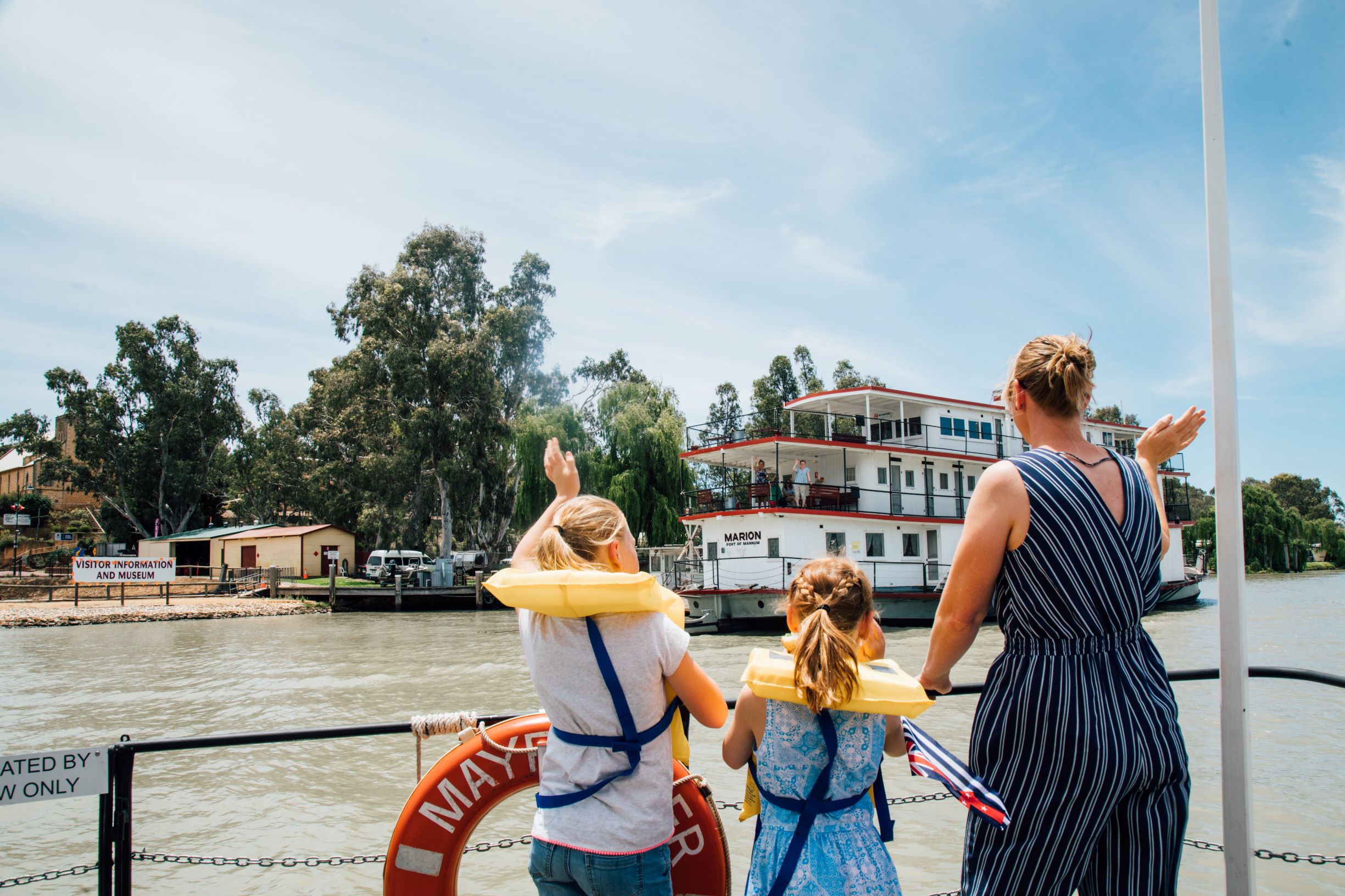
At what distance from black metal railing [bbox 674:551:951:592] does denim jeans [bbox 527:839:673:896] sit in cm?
1800

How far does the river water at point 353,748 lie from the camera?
22.2ft

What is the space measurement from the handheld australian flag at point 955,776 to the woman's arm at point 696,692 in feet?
1.45

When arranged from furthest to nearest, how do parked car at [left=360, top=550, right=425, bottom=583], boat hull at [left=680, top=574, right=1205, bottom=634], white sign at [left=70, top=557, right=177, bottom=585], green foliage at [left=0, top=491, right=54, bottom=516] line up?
green foliage at [left=0, top=491, right=54, bottom=516]
parked car at [left=360, top=550, right=425, bottom=583]
white sign at [left=70, top=557, right=177, bottom=585]
boat hull at [left=680, top=574, right=1205, bottom=634]

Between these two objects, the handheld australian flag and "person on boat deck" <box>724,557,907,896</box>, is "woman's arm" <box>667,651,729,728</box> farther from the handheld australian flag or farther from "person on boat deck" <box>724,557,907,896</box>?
the handheld australian flag

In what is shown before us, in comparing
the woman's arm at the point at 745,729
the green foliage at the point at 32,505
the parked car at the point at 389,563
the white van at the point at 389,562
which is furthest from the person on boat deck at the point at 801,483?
the green foliage at the point at 32,505

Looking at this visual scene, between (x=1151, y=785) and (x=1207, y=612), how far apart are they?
103ft

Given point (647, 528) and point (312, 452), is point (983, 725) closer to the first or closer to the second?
point (647, 528)

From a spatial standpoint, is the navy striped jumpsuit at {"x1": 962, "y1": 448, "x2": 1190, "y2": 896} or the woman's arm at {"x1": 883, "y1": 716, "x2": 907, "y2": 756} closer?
the navy striped jumpsuit at {"x1": 962, "y1": 448, "x2": 1190, "y2": 896}

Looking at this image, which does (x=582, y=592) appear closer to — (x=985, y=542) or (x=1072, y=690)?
(x=985, y=542)

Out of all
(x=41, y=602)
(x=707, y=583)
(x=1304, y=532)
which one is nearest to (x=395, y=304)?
(x=41, y=602)

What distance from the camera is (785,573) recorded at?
20344 millimetres

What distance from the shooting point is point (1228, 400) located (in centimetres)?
195

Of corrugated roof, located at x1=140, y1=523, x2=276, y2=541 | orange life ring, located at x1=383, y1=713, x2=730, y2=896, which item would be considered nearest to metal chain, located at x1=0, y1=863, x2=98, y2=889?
orange life ring, located at x1=383, y1=713, x2=730, y2=896

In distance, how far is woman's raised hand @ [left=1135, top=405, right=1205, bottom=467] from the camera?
83.2 inches
